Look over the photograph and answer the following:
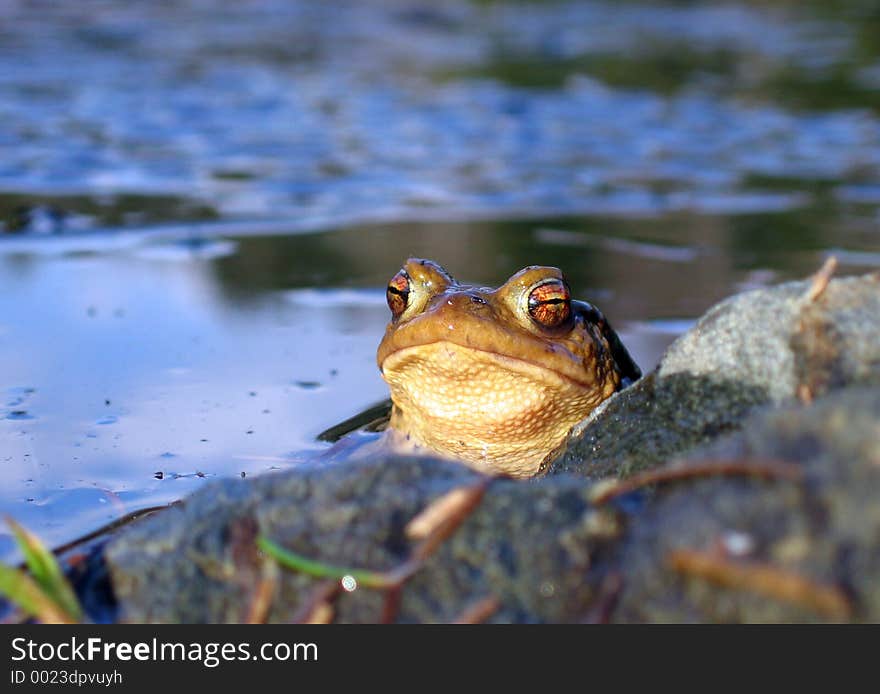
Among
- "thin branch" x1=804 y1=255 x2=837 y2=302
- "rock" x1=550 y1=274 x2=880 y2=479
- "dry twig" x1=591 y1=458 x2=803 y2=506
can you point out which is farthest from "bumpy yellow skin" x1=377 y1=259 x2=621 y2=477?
"dry twig" x1=591 y1=458 x2=803 y2=506

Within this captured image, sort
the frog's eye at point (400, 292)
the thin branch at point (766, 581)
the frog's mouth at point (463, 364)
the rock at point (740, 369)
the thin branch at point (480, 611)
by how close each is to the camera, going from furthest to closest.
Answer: the frog's eye at point (400, 292), the frog's mouth at point (463, 364), the rock at point (740, 369), the thin branch at point (480, 611), the thin branch at point (766, 581)

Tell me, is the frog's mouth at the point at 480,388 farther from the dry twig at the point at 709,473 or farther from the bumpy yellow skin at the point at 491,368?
the dry twig at the point at 709,473

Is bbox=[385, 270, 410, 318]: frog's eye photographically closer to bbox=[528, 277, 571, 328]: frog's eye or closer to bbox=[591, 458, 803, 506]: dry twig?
bbox=[528, 277, 571, 328]: frog's eye

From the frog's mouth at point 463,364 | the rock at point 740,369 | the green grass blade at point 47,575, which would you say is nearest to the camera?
the green grass blade at point 47,575

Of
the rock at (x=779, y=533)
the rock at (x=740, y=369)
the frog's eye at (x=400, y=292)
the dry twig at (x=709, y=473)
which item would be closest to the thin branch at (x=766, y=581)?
the rock at (x=779, y=533)

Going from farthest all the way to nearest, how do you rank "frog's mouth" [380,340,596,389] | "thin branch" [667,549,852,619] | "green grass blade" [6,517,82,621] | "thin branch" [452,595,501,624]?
1. "frog's mouth" [380,340,596,389]
2. "green grass blade" [6,517,82,621]
3. "thin branch" [452,595,501,624]
4. "thin branch" [667,549,852,619]

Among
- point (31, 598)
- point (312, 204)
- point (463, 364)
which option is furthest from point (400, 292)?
point (312, 204)
